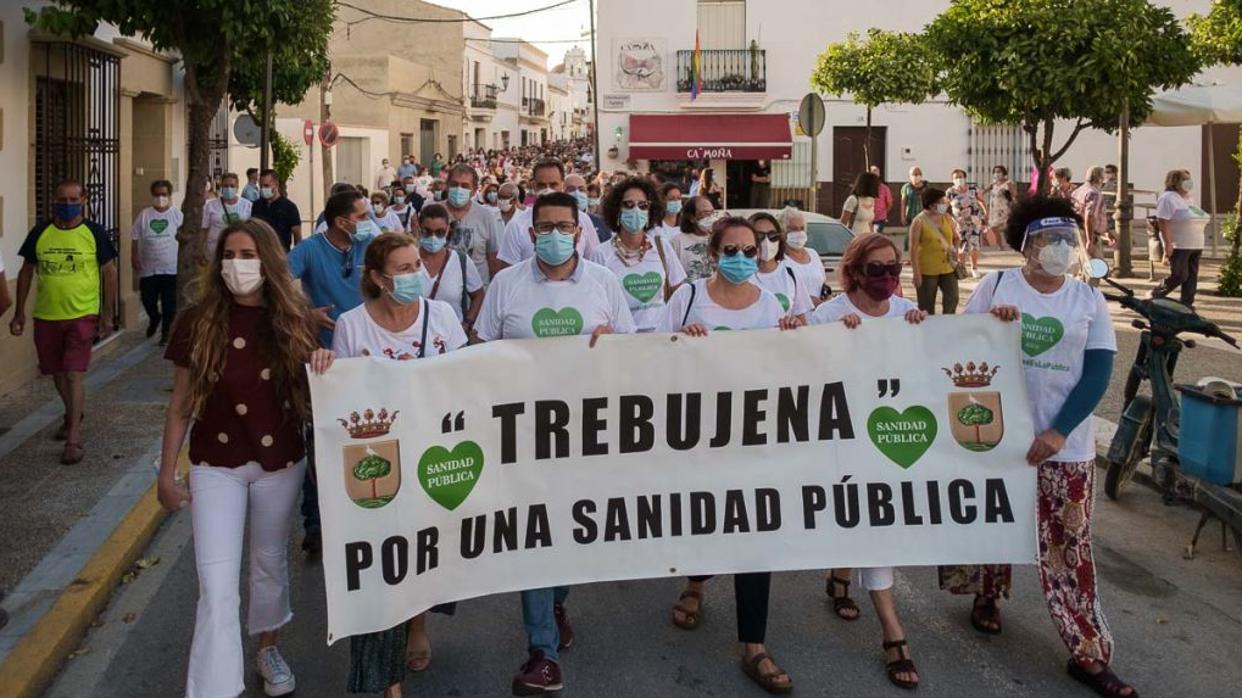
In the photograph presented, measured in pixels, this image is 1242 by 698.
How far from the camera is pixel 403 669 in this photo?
446 centimetres

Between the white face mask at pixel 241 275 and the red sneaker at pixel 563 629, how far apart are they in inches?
73.8

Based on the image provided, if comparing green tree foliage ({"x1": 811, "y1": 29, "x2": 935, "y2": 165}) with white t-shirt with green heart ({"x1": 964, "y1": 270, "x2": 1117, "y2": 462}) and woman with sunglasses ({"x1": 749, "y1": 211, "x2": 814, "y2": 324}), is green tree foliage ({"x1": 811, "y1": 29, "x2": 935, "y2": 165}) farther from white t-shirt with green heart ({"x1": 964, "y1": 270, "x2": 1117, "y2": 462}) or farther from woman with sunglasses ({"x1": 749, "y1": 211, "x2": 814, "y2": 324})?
white t-shirt with green heart ({"x1": 964, "y1": 270, "x2": 1117, "y2": 462})

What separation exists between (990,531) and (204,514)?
3.03 meters

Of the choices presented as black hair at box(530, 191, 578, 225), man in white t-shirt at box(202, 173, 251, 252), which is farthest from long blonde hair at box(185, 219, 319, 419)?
man in white t-shirt at box(202, 173, 251, 252)

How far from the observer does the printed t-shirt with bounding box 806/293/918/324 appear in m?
5.12

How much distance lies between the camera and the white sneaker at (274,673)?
15.4 ft

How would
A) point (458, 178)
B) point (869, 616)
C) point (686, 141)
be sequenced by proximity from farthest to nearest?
point (686, 141)
point (458, 178)
point (869, 616)

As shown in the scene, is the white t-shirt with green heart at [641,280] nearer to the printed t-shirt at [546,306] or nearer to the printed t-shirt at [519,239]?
the printed t-shirt at [519,239]

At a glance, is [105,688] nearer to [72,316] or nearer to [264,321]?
[264,321]

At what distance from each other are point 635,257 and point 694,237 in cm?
199

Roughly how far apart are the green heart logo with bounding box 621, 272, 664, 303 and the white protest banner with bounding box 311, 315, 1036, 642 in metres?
2.45

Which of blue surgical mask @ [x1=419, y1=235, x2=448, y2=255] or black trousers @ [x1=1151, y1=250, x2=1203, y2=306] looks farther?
black trousers @ [x1=1151, y1=250, x2=1203, y2=306]

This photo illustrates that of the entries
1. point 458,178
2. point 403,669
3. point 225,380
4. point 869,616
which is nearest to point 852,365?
point 869,616

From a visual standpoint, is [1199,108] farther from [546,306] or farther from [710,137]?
[710,137]
